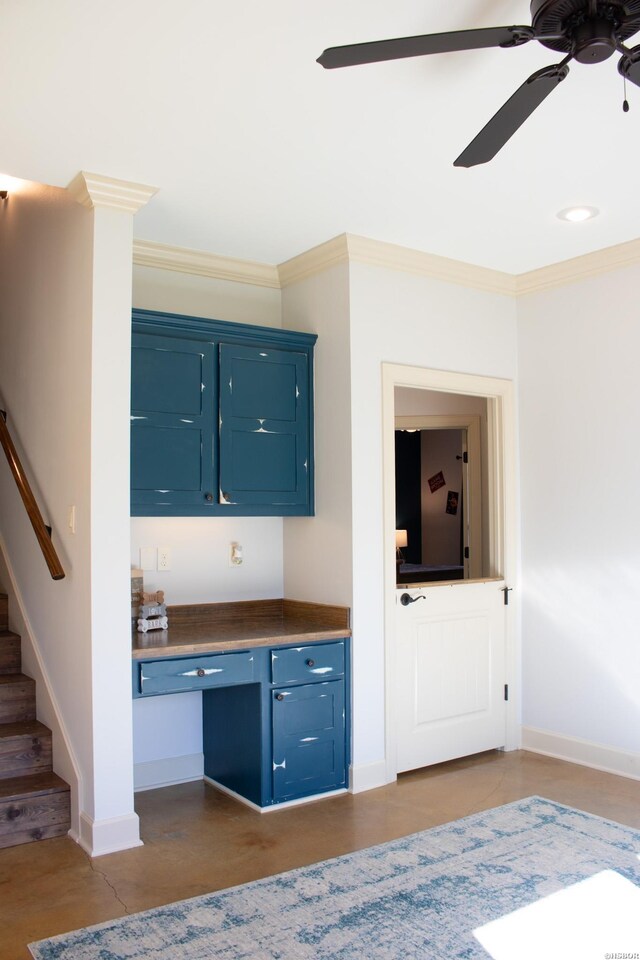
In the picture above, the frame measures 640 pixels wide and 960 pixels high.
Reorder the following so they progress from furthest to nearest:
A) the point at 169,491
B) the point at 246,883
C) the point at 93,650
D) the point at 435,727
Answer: the point at 435,727, the point at 169,491, the point at 93,650, the point at 246,883

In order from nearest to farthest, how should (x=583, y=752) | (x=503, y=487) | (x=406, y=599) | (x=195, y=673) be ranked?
(x=195, y=673)
(x=406, y=599)
(x=583, y=752)
(x=503, y=487)

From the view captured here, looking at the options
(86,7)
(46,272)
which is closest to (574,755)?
(46,272)

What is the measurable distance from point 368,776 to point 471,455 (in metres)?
2.22

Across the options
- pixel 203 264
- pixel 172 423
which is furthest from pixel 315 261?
pixel 172 423

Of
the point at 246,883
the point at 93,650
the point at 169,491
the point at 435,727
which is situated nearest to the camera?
the point at 246,883

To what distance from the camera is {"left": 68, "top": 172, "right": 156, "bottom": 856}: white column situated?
131 inches

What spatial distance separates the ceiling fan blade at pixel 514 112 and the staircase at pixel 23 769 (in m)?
2.91

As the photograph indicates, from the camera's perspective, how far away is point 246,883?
9.87ft

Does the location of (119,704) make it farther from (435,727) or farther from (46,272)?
(46,272)

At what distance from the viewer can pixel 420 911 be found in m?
2.78

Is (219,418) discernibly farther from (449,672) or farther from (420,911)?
(420,911)

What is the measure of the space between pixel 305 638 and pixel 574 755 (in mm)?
1697

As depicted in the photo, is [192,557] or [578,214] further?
[192,557]

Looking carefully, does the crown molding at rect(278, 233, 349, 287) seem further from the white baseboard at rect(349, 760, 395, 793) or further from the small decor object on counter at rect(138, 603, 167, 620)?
the white baseboard at rect(349, 760, 395, 793)
